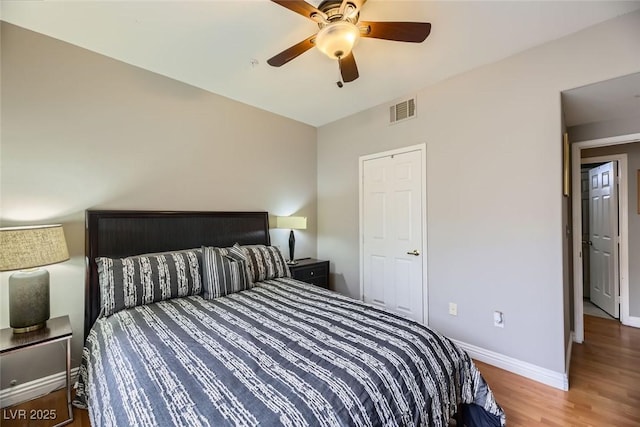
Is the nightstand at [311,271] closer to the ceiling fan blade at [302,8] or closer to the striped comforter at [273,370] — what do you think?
the striped comforter at [273,370]

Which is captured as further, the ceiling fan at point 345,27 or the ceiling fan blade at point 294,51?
the ceiling fan blade at point 294,51

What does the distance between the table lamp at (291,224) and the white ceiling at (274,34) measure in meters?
1.52

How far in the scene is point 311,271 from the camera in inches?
135

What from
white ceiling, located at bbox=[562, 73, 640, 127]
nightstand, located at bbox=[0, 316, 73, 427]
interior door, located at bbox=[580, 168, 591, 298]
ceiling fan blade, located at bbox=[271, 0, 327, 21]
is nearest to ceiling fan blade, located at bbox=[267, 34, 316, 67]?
ceiling fan blade, located at bbox=[271, 0, 327, 21]

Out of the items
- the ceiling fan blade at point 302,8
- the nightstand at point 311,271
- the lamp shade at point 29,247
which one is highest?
the ceiling fan blade at point 302,8

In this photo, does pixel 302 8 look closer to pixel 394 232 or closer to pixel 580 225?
pixel 394 232

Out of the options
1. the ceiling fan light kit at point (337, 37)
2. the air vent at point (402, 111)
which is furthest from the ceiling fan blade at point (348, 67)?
the air vent at point (402, 111)

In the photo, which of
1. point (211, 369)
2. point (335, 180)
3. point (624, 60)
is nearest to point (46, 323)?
point (211, 369)

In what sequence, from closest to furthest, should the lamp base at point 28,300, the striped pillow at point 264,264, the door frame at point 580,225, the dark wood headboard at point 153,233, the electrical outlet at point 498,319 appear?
1. the lamp base at point 28,300
2. the dark wood headboard at point 153,233
3. the electrical outlet at point 498,319
4. the striped pillow at point 264,264
5. the door frame at point 580,225

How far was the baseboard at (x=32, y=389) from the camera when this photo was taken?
74.0 inches

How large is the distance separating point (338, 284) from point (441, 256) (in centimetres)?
156

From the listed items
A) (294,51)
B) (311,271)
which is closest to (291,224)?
(311,271)

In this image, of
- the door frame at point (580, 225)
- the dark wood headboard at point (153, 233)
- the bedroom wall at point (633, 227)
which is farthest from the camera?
the bedroom wall at point (633, 227)

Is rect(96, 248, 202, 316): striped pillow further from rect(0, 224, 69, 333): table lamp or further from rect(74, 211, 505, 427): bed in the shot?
rect(0, 224, 69, 333): table lamp
